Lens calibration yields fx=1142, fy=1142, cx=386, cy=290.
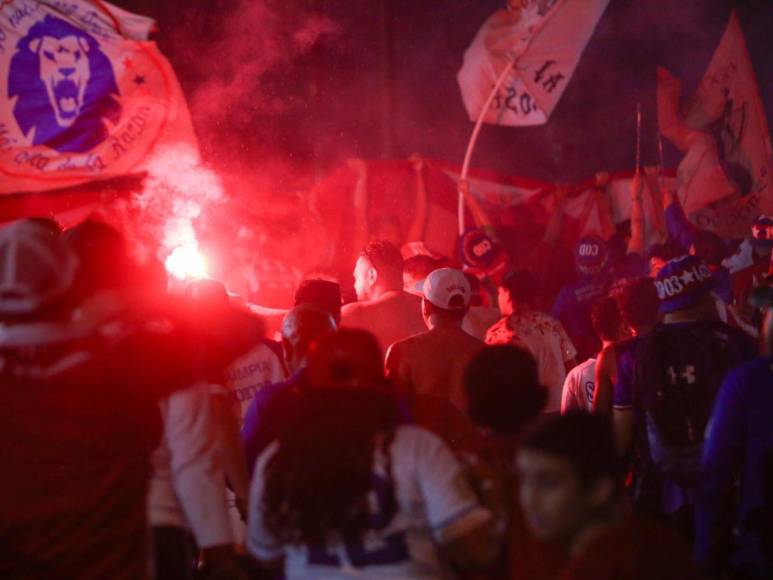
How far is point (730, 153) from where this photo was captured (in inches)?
410

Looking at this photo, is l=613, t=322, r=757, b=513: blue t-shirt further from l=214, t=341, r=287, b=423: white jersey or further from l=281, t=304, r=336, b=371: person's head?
l=214, t=341, r=287, b=423: white jersey

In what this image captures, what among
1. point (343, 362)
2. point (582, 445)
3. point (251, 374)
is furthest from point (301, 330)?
point (582, 445)

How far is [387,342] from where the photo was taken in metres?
6.34

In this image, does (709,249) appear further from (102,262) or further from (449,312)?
(102,262)

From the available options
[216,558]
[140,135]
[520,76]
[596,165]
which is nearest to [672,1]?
[596,165]

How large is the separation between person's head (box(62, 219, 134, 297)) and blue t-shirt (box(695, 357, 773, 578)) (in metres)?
2.31

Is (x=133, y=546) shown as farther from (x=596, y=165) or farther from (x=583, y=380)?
(x=596, y=165)

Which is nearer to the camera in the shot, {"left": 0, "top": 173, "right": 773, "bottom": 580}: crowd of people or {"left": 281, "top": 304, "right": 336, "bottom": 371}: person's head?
{"left": 0, "top": 173, "right": 773, "bottom": 580}: crowd of people

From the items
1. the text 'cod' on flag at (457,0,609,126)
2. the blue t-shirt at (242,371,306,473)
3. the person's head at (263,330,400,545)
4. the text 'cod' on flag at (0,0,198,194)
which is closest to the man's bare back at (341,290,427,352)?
the blue t-shirt at (242,371,306,473)

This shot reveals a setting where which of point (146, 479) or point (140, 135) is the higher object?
point (140, 135)

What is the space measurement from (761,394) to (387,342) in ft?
8.06

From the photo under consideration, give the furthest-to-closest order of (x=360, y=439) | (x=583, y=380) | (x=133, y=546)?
1. (x=583, y=380)
2. (x=133, y=546)
3. (x=360, y=439)

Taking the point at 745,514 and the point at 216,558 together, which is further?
the point at 745,514

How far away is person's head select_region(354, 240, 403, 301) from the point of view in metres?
6.49
